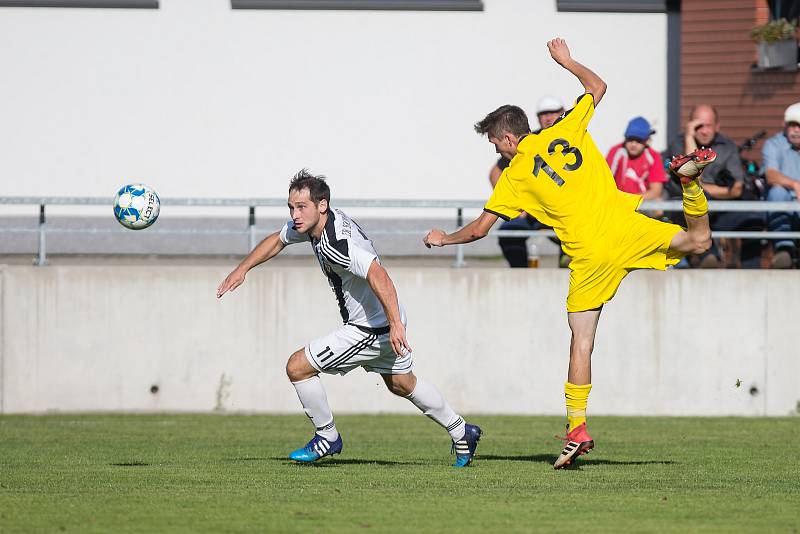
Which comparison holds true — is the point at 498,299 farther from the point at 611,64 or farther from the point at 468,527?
the point at 468,527

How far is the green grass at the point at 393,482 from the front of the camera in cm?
706

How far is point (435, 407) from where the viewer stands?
955 cm

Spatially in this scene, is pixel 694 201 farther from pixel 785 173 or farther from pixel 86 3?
pixel 86 3

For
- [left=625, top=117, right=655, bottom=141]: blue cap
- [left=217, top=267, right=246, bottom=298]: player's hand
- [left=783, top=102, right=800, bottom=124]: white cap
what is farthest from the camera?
[left=625, top=117, right=655, bottom=141]: blue cap

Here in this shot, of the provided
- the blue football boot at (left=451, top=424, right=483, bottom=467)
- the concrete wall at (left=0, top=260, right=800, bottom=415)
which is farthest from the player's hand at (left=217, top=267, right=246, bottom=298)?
the concrete wall at (left=0, top=260, right=800, bottom=415)

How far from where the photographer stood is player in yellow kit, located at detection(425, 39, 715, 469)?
30.7 ft

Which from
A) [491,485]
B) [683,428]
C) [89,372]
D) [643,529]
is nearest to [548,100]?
[683,428]

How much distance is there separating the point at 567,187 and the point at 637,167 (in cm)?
596

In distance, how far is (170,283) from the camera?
1523 cm

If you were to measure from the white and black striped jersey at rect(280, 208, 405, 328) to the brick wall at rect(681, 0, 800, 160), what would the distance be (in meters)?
10.6

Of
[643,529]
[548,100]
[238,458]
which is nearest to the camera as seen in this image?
[643,529]

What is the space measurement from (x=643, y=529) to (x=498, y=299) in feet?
27.4

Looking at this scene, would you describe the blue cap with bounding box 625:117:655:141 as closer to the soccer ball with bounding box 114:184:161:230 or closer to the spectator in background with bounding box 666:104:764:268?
the spectator in background with bounding box 666:104:764:268

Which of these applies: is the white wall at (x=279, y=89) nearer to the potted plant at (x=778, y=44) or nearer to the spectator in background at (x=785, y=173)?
the potted plant at (x=778, y=44)
